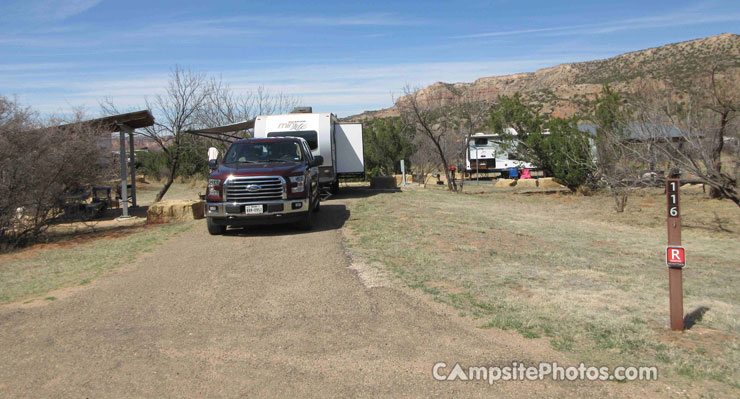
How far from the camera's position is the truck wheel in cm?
1080

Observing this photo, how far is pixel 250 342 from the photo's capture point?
480cm

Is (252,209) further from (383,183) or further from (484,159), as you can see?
(484,159)

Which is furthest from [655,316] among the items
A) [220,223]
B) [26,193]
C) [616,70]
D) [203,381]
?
[616,70]

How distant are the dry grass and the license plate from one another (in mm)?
1993

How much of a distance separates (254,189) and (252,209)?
385 millimetres

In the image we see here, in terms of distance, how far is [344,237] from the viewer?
10156 millimetres

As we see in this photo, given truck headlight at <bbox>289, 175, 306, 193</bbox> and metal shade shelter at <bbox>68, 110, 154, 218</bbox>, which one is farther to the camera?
metal shade shelter at <bbox>68, 110, 154, 218</bbox>

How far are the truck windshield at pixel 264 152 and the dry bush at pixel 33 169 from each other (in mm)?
3513

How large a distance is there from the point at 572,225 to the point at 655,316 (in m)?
8.32

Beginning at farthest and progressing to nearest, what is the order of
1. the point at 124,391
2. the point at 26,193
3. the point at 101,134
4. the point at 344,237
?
the point at 101,134
the point at 26,193
the point at 344,237
the point at 124,391

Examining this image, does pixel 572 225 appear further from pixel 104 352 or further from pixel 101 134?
pixel 101 134

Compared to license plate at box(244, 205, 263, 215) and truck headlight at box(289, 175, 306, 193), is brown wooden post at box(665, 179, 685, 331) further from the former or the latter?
license plate at box(244, 205, 263, 215)

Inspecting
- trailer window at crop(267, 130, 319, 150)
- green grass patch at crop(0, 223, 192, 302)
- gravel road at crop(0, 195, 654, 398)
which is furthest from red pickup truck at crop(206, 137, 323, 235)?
trailer window at crop(267, 130, 319, 150)

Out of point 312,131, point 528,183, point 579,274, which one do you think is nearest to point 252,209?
point 579,274
